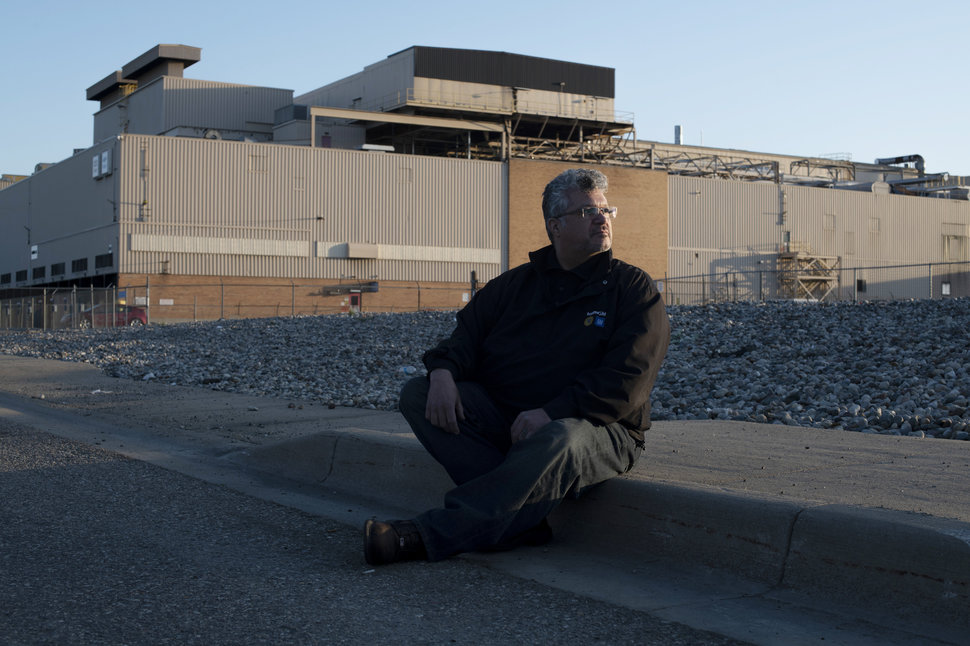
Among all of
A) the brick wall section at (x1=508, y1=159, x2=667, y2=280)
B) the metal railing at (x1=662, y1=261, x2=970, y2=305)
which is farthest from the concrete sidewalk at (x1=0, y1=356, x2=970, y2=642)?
the metal railing at (x1=662, y1=261, x2=970, y2=305)

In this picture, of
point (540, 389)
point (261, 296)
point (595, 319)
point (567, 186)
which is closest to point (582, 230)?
point (567, 186)

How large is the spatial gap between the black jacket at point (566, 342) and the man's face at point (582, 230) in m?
0.06

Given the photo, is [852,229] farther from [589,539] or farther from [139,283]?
[589,539]

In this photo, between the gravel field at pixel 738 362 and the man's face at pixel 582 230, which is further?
the gravel field at pixel 738 362

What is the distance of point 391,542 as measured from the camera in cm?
379

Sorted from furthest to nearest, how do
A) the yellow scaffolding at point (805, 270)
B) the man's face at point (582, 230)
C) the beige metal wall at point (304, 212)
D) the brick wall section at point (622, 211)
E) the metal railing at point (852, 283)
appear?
the yellow scaffolding at point (805, 270)
the metal railing at point (852, 283)
the brick wall section at point (622, 211)
the beige metal wall at point (304, 212)
the man's face at point (582, 230)

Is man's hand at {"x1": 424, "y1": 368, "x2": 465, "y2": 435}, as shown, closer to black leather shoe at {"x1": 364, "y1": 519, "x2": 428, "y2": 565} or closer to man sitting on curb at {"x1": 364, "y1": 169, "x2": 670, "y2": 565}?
man sitting on curb at {"x1": 364, "y1": 169, "x2": 670, "y2": 565}

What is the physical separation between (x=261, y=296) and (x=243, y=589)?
1700 inches

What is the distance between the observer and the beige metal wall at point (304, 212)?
147ft

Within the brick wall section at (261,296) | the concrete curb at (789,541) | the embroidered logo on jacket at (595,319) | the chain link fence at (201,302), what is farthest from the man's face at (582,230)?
the brick wall section at (261,296)

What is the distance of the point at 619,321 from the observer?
4059mm

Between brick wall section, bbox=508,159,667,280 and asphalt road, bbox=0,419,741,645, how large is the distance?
45219mm

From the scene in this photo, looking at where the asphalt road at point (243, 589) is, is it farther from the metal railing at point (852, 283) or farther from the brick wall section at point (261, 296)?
the metal railing at point (852, 283)

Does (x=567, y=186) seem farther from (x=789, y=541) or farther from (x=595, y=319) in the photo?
(x=789, y=541)
